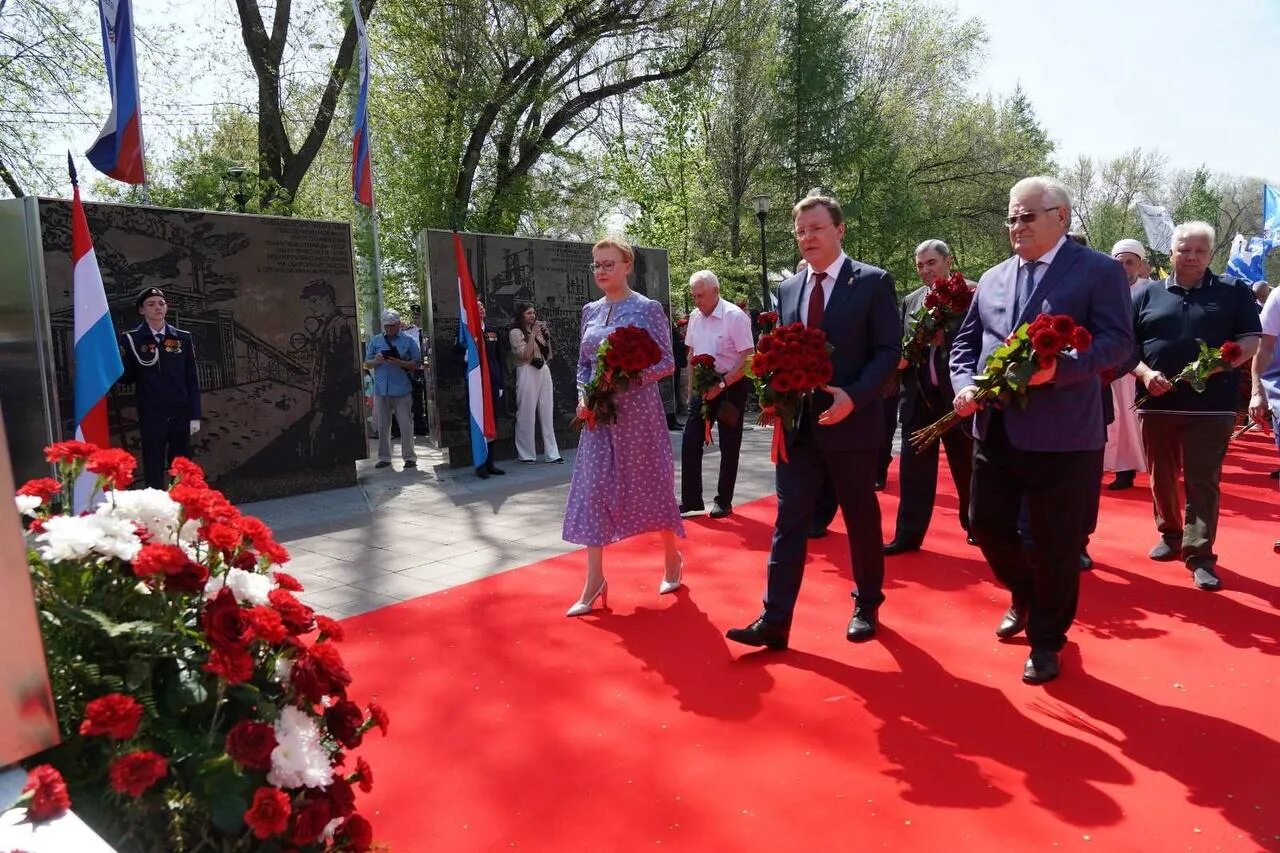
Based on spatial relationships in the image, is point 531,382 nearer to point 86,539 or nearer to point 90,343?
point 90,343

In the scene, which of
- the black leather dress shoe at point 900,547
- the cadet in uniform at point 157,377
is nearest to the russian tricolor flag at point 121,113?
the cadet in uniform at point 157,377

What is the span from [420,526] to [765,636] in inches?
168

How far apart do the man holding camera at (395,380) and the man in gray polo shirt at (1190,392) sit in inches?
325

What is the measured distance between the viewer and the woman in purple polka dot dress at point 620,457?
4.85 metres

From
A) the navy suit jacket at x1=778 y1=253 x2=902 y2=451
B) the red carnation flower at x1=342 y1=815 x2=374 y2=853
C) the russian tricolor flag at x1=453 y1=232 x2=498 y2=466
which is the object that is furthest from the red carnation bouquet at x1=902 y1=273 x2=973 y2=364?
the russian tricolor flag at x1=453 y1=232 x2=498 y2=466

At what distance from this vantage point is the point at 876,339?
13.4ft

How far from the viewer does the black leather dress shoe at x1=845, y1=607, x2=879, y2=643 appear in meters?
4.30

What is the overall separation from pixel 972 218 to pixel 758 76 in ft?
33.1

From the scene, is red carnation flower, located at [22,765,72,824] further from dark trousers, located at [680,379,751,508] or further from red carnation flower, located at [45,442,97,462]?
dark trousers, located at [680,379,751,508]

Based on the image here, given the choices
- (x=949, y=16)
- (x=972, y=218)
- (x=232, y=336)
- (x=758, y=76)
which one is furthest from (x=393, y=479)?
(x=949, y=16)

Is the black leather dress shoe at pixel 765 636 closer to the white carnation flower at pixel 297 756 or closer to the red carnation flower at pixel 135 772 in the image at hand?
the white carnation flower at pixel 297 756

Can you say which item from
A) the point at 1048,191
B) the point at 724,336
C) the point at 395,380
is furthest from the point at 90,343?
the point at 1048,191

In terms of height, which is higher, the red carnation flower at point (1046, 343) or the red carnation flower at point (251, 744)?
the red carnation flower at point (1046, 343)

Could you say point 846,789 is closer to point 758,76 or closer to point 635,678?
point 635,678
